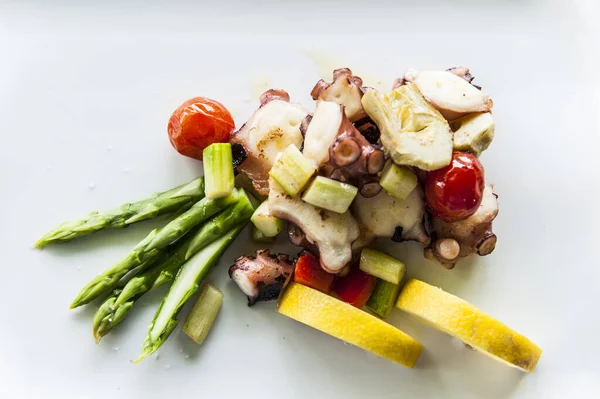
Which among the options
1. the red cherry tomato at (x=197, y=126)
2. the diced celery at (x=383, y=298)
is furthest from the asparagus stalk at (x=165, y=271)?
the diced celery at (x=383, y=298)

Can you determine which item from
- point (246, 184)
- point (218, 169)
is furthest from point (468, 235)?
point (218, 169)

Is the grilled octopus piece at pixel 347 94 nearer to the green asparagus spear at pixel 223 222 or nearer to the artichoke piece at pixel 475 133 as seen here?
the artichoke piece at pixel 475 133

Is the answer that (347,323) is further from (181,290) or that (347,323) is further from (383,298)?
(181,290)

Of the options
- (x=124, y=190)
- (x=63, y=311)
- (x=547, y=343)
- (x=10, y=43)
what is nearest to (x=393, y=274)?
(x=547, y=343)

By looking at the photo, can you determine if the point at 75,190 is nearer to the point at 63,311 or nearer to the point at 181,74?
the point at 63,311

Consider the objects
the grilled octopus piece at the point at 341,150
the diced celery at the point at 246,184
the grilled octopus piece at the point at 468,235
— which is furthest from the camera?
the diced celery at the point at 246,184

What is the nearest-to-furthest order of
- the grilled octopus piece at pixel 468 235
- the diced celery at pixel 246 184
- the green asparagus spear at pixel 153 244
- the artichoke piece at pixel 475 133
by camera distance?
the artichoke piece at pixel 475 133 < the grilled octopus piece at pixel 468 235 < the green asparagus spear at pixel 153 244 < the diced celery at pixel 246 184
